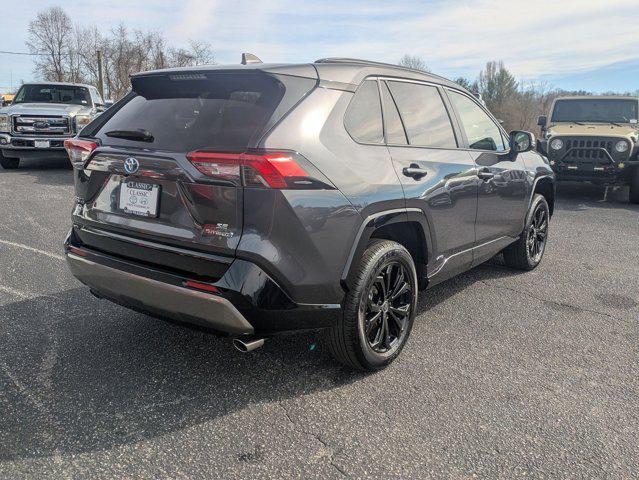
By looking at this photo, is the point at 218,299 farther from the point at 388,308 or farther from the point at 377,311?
the point at 388,308

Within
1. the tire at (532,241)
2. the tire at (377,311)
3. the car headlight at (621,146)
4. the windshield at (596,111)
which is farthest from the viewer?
the windshield at (596,111)

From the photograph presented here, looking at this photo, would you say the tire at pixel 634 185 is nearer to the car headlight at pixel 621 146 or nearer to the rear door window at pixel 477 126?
the car headlight at pixel 621 146

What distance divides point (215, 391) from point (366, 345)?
0.84 meters

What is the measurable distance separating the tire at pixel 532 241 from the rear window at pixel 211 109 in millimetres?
3135

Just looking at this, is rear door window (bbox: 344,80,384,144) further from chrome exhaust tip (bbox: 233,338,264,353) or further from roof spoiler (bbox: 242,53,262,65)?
chrome exhaust tip (bbox: 233,338,264,353)

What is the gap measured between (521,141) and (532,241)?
3.79ft

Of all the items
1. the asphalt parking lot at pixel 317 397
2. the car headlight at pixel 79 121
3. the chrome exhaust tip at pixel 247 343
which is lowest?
the asphalt parking lot at pixel 317 397

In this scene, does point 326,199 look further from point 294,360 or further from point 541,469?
point 541,469

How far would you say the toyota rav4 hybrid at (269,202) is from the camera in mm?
2365

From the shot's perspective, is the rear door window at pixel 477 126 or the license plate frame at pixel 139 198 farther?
the rear door window at pixel 477 126

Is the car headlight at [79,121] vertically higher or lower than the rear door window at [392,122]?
higher

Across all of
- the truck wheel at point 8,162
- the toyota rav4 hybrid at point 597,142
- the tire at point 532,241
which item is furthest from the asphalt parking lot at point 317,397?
the truck wheel at point 8,162

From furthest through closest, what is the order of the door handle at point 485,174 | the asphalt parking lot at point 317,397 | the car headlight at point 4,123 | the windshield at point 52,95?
the windshield at point 52,95 < the car headlight at point 4,123 < the door handle at point 485,174 < the asphalt parking lot at point 317,397

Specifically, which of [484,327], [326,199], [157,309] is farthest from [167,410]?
[484,327]
